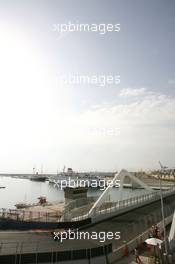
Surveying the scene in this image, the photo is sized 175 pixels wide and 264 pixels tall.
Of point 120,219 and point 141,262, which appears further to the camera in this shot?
point 120,219

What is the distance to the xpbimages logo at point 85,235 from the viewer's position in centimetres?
2016

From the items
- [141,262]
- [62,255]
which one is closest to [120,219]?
[141,262]

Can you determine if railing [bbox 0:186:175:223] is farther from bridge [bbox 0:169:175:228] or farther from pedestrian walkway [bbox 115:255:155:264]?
pedestrian walkway [bbox 115:255:155:264]

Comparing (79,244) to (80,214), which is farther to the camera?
(80,214)

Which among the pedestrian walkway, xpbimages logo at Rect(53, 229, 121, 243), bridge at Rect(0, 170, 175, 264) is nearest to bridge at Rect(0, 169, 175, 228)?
bridge at Rect(0, 170, 175, 264)

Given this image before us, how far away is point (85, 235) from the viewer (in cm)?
2130

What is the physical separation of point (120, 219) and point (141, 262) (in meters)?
13.2

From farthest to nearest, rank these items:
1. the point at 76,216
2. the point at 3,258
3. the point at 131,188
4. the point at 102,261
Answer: the point at 131,188, the point at 76,216, the point at 102,261, the point at 3,258

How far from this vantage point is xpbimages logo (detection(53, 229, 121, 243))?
20156 millimetres

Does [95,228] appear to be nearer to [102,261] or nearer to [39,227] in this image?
[39,227]

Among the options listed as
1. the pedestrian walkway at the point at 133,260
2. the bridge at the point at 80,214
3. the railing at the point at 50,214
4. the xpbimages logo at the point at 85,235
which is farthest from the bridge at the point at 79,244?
the xpbimages logo at the point at 85,235

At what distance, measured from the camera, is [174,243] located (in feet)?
67.7

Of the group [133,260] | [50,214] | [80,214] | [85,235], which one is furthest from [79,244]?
[50,214]

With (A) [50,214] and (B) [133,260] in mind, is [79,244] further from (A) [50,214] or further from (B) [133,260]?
(A) [50,214]
